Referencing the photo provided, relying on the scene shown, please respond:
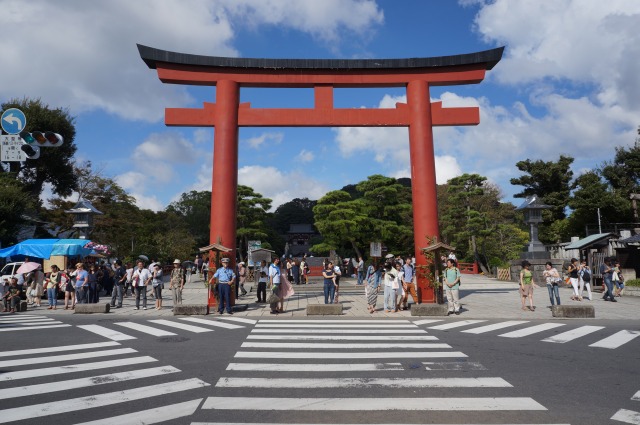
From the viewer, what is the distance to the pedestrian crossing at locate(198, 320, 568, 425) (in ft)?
14.7

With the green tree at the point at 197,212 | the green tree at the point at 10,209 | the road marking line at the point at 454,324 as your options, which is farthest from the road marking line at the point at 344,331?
the green tree at the point at 197,212

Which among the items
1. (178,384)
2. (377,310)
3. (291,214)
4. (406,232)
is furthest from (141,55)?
(291,214)

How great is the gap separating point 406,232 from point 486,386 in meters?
29.6

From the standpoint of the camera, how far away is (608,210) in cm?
3125

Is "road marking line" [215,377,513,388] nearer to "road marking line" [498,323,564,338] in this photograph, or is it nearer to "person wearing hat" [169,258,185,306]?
"road marking line" [498,323,564,338]

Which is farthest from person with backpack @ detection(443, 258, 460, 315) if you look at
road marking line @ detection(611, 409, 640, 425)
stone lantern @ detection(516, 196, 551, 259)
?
stone lantern @ detection(516, 196, 551, 259)

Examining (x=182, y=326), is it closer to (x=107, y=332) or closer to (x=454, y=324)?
(x=107, y=332)

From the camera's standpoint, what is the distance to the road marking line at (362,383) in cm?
545

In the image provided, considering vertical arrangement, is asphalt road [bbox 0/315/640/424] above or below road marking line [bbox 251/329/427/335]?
below

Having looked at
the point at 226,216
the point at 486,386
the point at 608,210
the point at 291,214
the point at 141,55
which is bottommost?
the point at 486,386

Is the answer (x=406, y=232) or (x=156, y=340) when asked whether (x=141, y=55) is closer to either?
(x=156, y=340)

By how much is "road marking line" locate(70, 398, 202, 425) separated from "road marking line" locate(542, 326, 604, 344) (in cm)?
728

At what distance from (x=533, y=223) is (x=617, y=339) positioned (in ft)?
51.0

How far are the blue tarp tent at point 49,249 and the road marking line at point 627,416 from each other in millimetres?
20845
